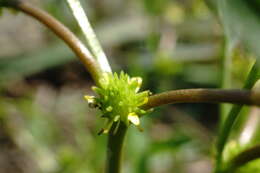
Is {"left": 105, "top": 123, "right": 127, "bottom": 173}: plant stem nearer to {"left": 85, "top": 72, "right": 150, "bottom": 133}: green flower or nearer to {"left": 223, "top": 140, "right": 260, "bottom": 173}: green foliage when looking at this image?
{"left": 85, "top": 72, "right": 150, "bottom": 133}: green flower

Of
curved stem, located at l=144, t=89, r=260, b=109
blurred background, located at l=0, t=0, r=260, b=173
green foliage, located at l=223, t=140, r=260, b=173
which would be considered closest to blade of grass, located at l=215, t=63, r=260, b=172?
green foliage, located at l=223, t=140, r=260, b=173

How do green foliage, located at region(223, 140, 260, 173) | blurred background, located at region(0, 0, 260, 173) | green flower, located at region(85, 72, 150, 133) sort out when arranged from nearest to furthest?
1. green flower, located at region(85, 72, 150, 133)
2. green foliage, located at region(223, 140, 260, 173)
3. blurred background, located at region(0, 0, 260, 173)

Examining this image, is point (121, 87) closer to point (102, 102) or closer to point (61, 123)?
point (102, 102)

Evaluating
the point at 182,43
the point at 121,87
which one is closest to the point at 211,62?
the point at 182,43

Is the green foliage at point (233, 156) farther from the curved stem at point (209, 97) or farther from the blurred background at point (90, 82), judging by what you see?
the blurred background at point (90, 82)

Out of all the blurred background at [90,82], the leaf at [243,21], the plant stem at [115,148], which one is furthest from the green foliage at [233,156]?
the blurred background at [90,82]

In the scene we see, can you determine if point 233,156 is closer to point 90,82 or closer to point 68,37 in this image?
point 68,37

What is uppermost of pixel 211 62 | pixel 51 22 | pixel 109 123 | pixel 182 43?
pixel 182 43
